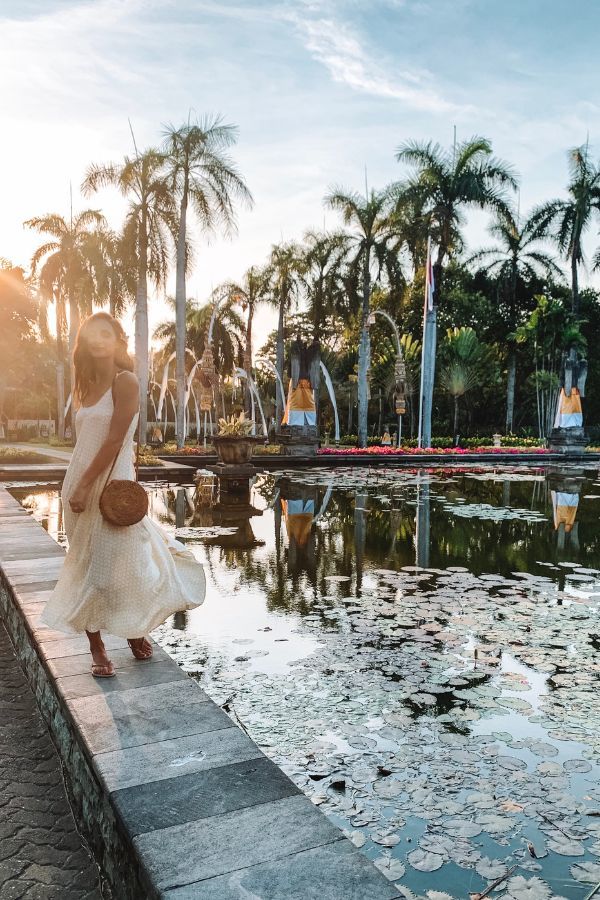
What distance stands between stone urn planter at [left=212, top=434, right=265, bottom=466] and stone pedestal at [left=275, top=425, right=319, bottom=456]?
9.13 meters

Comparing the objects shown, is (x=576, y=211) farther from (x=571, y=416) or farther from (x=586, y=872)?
(x=586, y=872)

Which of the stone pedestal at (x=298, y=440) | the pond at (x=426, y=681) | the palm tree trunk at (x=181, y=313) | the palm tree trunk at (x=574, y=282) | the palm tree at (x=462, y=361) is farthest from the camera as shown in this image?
the palm tree at (x=462, y=361)

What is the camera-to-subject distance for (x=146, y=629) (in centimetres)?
321

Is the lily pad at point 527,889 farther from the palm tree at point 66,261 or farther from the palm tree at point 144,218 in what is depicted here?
the palm tree at point 66,261

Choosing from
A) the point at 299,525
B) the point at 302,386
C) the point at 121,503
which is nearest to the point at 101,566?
the point at 121,503

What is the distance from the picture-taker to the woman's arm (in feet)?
10.2

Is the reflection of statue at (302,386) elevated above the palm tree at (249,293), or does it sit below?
below

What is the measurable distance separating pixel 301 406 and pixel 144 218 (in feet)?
30.4

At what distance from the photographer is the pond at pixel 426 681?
2.50 meters

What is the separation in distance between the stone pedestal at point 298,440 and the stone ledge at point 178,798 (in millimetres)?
18648

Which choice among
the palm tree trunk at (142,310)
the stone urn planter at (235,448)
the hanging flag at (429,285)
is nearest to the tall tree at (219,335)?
the palm tree trunk at (142,310)

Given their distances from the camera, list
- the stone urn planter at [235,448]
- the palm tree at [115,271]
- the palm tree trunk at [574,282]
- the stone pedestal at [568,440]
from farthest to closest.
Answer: the palm tree trunk at [574,282]
the stone pedestal at [568,440]
the palm tree at [115,271]
the stone urn planter at [235,448]

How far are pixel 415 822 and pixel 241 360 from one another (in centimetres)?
4181

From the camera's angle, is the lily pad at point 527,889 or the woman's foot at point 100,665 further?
the woman's foot at point 100,665
